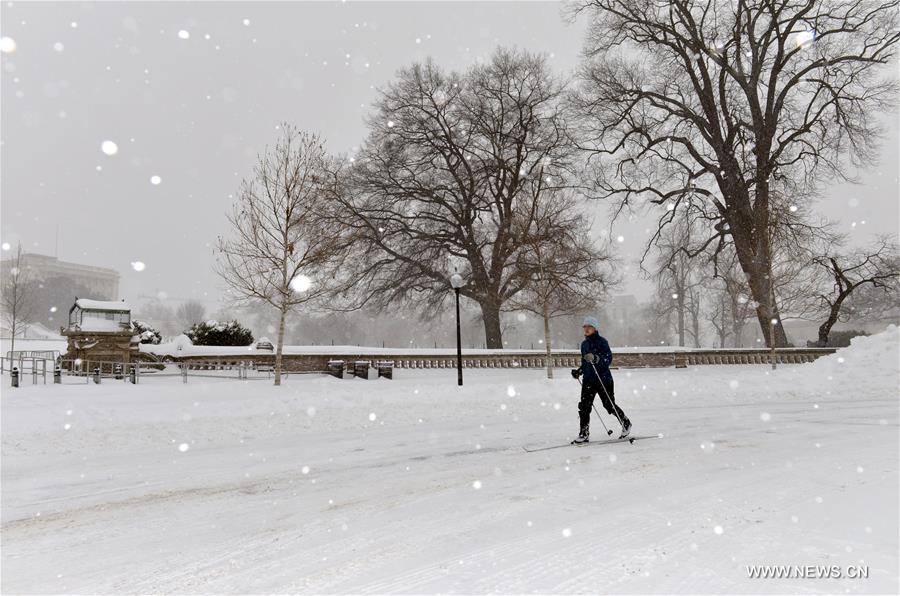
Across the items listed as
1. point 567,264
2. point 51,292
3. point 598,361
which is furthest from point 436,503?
point 51,292

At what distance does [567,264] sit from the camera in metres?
26.7

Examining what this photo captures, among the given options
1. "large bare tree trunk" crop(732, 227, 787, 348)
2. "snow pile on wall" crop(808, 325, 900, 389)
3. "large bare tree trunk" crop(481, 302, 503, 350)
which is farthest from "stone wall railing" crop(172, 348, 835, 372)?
"snow pile on wall" crop(808, 325, 900, 389)

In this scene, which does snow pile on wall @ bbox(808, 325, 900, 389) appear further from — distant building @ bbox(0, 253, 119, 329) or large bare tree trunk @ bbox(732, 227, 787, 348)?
distant building @ bbox(0, 253, 119, 329)

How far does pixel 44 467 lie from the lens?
726cm

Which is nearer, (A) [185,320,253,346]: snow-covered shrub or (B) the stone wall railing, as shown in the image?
(B) the stone wall railing

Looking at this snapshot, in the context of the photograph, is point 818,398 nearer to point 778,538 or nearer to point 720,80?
point 778,538

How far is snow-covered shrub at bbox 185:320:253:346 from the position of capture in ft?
88.7

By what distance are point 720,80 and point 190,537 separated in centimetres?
3192

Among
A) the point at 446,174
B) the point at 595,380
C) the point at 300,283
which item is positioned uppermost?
the point at 446,174

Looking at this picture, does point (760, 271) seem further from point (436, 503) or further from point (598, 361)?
point (436, 503)

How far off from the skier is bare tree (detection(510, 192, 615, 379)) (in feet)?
52.2

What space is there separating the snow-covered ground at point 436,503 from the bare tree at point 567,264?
14.8m

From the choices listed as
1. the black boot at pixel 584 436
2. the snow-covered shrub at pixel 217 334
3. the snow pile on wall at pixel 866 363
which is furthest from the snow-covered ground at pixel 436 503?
the snow-covered shrub at pixel 217 334

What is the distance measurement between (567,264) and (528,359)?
205 inches
